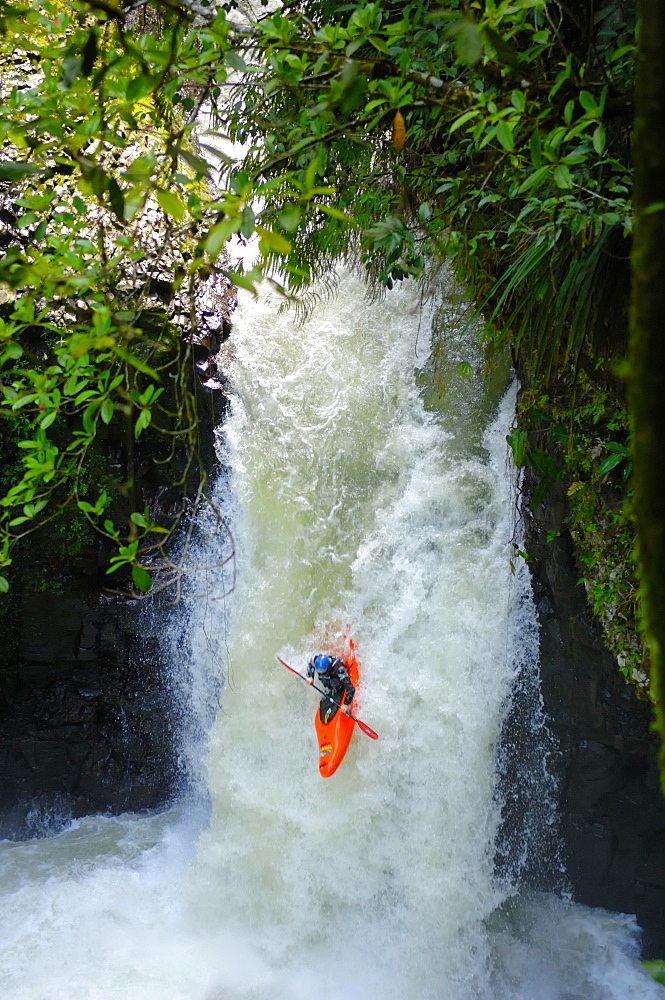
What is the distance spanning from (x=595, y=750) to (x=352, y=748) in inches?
60.2

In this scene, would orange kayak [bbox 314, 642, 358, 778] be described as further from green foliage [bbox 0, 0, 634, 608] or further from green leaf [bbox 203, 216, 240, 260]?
green leaf [bbox 203, 216, 240, 260]

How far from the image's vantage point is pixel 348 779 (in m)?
4.96

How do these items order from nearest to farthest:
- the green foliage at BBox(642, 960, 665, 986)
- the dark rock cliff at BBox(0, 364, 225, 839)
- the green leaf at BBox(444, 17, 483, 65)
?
the green foliage at BBox(642, 960, 665, 986)
the green leaf at BBox(444, 17, 483, 65)
the dark rock cliff at BBox(0, 364, 225, 839)

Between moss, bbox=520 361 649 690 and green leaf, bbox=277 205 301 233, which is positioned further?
moss, bbox=520 361 649 690

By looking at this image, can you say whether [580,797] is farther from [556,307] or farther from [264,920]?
[556,307]

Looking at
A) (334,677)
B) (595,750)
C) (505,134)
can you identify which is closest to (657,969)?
(505,134)

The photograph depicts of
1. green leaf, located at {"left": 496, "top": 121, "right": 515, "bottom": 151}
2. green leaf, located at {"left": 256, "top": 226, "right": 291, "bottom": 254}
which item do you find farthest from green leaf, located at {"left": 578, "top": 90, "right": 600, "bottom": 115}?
green leaf, located at {"left": 256, "top": 226, "right": 291, "bottom": 254}

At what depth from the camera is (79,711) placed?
253 inches

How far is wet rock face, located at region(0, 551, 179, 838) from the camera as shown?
20.4 feet

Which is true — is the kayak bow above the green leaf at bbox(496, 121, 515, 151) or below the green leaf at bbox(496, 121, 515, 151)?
below

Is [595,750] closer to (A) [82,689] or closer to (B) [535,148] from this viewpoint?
(B) [535,148]

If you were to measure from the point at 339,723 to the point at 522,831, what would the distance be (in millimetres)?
1503

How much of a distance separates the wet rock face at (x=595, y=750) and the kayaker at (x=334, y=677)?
1.24 m

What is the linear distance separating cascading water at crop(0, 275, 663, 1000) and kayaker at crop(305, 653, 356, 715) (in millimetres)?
163
